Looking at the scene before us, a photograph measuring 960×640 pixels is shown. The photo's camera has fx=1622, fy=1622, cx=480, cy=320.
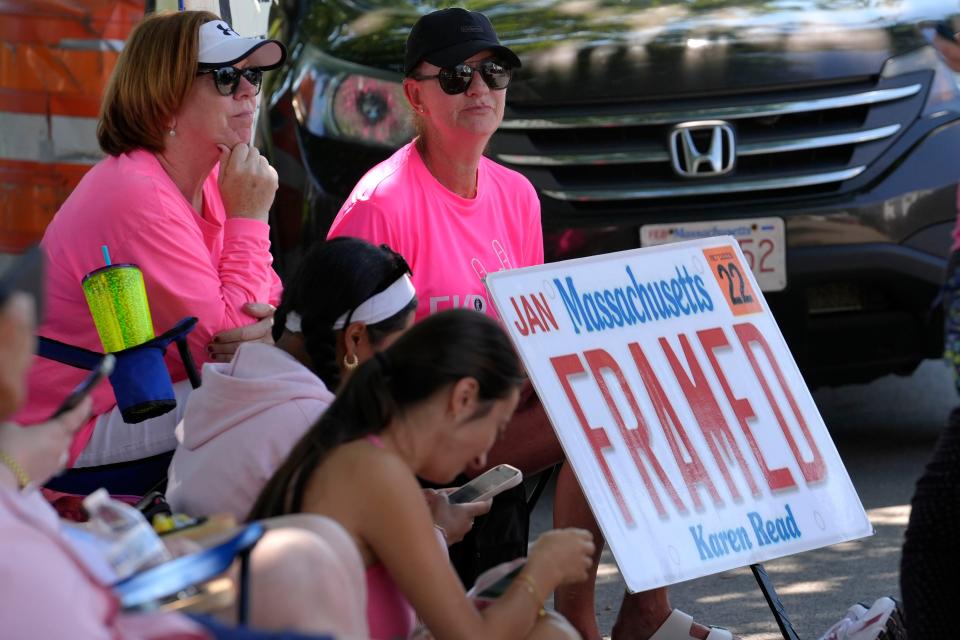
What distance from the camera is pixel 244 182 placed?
4293 millimetres

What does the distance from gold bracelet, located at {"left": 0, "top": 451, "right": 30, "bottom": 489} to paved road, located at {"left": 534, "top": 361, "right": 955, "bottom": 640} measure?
239 centimetres

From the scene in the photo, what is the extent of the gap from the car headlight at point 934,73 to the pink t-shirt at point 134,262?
8.71ft

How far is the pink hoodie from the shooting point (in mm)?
3256

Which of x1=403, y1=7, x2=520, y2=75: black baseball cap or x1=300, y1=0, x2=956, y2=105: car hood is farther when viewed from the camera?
x1=300, y1=0, x2=956, y2=105: car hood

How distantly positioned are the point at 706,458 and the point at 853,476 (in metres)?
2.24

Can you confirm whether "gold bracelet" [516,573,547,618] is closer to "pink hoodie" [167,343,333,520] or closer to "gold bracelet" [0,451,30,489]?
"pink hoodie" [167,343,333,520]

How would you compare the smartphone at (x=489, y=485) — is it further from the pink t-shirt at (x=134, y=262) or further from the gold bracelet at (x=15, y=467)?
the gold bracelet at (x=15, y=467)

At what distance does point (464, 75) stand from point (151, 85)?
2.82ft

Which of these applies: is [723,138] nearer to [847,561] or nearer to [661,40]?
[661,40]

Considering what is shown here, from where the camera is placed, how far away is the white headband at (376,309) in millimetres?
3498

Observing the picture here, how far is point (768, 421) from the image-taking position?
3928mm

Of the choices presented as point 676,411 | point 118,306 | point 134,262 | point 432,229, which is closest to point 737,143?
point 432,229

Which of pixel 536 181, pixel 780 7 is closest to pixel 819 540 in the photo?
pixel 536 181

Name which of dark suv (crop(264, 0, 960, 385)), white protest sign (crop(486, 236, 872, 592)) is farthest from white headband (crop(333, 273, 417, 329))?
dark suv (crop(264, 0, 960, 385))
